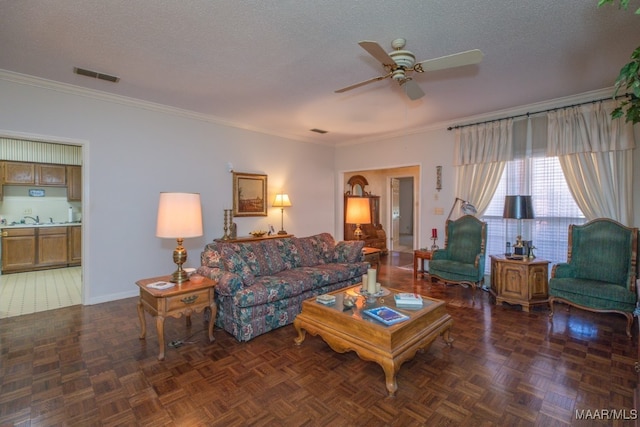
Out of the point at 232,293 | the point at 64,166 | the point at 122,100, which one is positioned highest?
the point at 122,100

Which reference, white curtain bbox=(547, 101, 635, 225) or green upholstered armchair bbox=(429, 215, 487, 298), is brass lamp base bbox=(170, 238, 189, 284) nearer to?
green upholstered armchair bbox=(429, 215, 487, 298)

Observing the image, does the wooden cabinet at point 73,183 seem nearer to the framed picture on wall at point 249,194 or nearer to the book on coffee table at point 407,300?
the framed picture on wall at point 249,194

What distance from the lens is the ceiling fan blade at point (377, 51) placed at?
2080 mm

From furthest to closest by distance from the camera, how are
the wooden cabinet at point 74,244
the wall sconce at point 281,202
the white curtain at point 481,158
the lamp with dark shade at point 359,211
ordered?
the wooden cabinet at point 74,244
the wall sconce at point 281,202
the lamp with dark shade at point 359,211
the white curtain at point 481,158

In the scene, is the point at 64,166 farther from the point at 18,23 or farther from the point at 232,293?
the point at 232,293

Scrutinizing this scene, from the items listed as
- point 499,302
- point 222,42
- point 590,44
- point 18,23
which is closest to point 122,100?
point 18,23

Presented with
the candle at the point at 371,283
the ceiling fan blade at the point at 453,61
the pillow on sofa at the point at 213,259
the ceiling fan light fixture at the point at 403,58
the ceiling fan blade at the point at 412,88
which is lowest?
the candle at the point at 371,283

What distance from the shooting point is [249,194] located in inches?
224

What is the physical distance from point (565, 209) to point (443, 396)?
3627mm

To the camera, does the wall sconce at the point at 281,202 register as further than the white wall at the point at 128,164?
Yes

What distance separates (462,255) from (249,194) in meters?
3.82

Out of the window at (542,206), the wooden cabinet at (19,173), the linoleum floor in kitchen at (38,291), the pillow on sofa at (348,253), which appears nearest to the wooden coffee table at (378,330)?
the pillow on sofa at (348,253)

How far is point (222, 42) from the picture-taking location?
9.05 ft

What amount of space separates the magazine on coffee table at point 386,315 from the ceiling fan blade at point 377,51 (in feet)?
6.54
